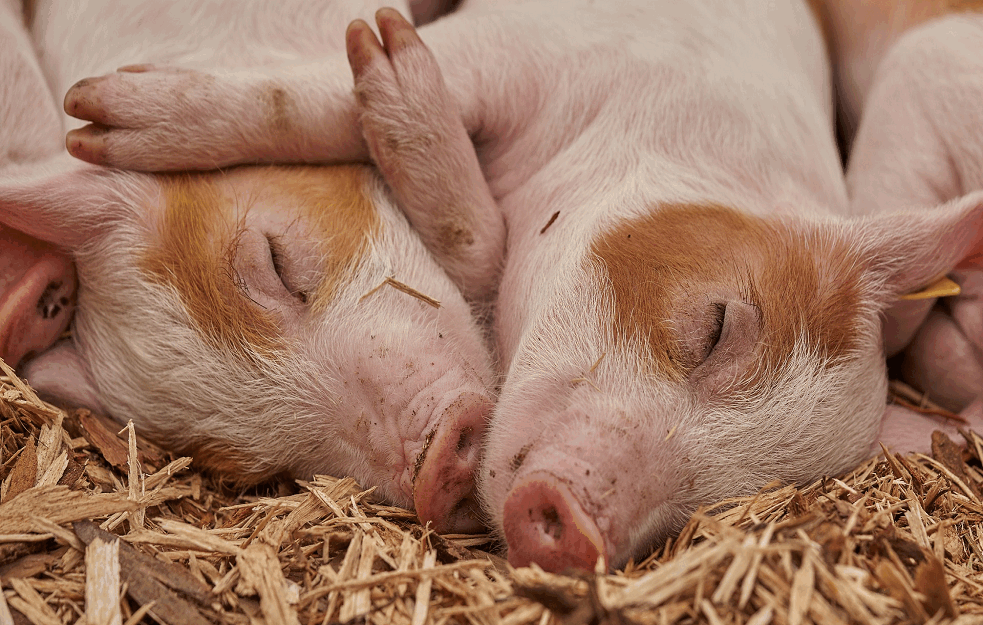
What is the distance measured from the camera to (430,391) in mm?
2062

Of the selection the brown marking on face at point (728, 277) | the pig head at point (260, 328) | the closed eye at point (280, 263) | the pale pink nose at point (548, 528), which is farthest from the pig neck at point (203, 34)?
the pale pink nose at point (548, 528)

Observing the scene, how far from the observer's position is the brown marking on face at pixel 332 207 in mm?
2244

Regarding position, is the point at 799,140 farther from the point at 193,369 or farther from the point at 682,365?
the point at 193,369

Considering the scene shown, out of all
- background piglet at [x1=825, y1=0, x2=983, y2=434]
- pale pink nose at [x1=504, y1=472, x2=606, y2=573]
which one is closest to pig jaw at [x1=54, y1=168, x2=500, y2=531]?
pale pink nose at [x1=504, y1=472, x2=606, y2=573]

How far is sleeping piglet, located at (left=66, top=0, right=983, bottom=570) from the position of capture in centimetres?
189

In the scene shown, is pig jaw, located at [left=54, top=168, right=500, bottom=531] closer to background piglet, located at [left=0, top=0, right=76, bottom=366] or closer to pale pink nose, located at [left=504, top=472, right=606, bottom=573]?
background piglet, located at [left=0, top=0, right=76, bottom=366]

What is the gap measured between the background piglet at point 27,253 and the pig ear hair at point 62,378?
4 centimetres

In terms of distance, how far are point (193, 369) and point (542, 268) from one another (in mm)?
964

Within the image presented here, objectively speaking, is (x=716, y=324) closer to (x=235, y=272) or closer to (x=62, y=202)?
(x=235, y=272)

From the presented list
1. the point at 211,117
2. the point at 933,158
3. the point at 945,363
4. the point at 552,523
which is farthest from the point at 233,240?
the point at 933,158

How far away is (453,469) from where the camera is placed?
1.96m

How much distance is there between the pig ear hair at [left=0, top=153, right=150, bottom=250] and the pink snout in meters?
1.13

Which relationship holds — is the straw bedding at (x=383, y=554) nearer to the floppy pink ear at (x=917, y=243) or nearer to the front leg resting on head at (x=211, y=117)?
the floppy pink ear at (x=917, y=243)

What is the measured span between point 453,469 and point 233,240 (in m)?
0.85
